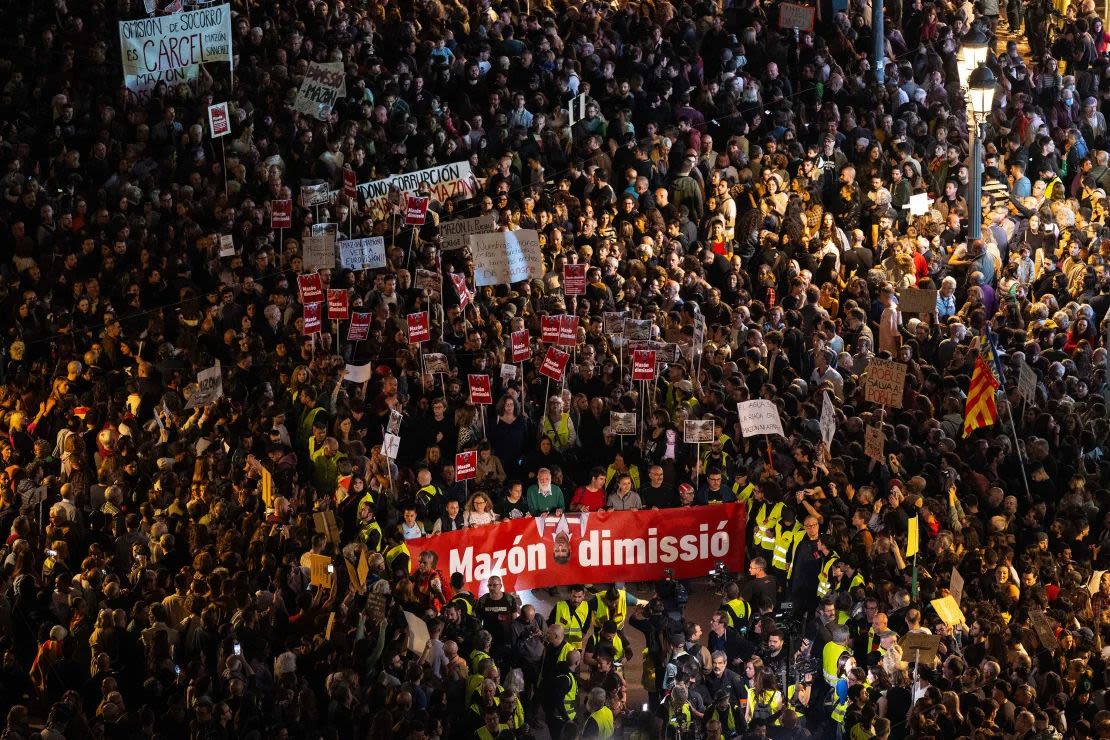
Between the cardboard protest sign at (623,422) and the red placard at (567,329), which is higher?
the red placard at (567,329)

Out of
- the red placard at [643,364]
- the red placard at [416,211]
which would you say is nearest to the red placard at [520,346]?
the red placard at [643,364]

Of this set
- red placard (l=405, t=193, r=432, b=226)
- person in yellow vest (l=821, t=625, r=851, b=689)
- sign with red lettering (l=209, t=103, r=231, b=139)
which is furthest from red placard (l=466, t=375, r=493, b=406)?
sign with red lettering (l=209, t=103, r=231, b=139)

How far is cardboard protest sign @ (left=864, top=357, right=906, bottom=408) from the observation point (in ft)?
70.0

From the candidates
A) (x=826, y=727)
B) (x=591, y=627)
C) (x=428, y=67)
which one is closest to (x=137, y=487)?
(x=591, y=627)

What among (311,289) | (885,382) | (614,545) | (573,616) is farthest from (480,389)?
(885,382)

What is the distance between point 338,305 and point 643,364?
295 cm

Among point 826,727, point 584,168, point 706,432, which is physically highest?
point 584,168

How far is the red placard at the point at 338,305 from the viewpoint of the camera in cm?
2273

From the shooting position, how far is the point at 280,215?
24859mm

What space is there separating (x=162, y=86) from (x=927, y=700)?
1301 cm

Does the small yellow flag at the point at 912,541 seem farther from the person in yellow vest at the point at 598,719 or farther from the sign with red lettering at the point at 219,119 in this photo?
the sign with red lettering at the point at 219,119

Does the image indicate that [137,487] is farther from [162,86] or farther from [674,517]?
[162,86]

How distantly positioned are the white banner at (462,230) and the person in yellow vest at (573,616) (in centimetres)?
549

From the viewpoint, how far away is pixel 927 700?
17.6 meters
